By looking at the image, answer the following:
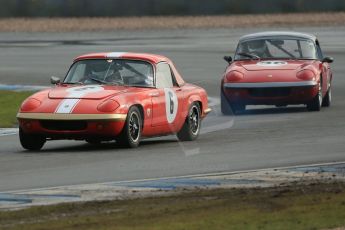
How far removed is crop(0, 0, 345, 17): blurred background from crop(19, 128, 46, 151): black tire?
39.1 meters

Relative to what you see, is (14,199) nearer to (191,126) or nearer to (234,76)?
(191,126)

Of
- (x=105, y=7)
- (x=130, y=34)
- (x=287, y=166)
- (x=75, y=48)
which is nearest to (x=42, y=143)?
(x=287, y=166)

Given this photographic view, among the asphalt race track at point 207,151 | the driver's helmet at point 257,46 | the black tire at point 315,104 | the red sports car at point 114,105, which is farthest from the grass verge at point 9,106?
the black tire at point 315,104

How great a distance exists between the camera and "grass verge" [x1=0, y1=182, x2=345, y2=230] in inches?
352

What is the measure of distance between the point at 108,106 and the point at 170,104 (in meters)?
1.57

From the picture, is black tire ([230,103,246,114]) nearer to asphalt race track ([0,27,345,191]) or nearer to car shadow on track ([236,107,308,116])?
car shadow on track ([236,107,308,116])

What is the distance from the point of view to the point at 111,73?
15.5 metres

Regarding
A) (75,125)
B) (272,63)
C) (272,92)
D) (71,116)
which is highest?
(71,116)

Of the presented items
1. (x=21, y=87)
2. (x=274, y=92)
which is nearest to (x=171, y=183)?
(x=274, y=92)

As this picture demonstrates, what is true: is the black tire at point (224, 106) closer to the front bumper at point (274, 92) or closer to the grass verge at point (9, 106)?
the front bumper at point (274, 92)

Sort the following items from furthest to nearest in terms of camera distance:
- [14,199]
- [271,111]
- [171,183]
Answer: [271,111], [171,183], [14,199]

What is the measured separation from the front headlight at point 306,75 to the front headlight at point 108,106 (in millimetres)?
6789

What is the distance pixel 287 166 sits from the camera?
41.2 feet

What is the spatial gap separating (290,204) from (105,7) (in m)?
44.7
